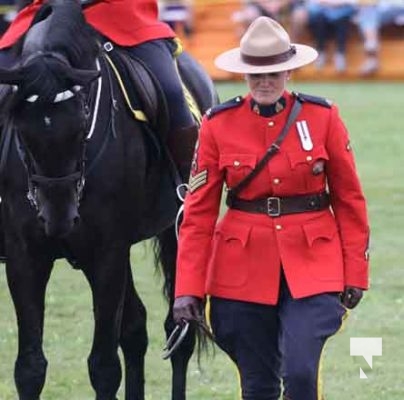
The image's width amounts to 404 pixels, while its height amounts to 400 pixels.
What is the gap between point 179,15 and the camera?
104 feet

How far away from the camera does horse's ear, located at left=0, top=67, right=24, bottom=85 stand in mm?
7984

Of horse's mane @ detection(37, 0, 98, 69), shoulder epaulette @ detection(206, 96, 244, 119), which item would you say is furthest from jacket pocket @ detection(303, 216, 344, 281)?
horse's mane @ detection(37, 0, 98, 69)

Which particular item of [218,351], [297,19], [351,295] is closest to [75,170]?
[351,295]

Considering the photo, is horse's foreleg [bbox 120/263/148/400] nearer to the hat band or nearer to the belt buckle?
the belt buckle

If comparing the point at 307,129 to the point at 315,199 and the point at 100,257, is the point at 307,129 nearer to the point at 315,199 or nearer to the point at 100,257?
the point at 315,199

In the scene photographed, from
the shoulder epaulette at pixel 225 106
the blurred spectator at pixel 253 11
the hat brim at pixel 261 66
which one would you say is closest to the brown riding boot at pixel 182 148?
the hat brim at pixel 261 66

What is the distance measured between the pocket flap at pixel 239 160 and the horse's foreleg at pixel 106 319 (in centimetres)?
159

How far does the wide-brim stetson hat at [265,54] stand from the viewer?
280 inches

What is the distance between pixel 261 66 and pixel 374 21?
2459 centimetres

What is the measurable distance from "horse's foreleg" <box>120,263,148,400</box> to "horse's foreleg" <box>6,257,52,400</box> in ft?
3.33

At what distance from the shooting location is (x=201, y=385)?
1003 cm

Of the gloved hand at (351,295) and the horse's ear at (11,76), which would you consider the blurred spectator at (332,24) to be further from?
the gloved hand at (351,295)

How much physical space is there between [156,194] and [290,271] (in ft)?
7.67

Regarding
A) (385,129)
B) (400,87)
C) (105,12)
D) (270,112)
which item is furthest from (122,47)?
(400,87)
